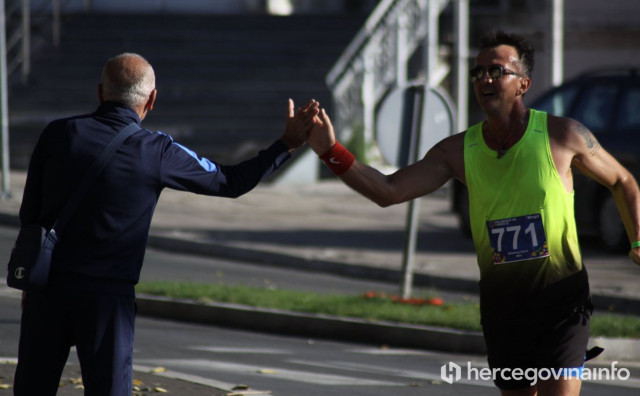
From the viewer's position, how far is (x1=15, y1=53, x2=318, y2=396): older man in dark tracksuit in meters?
4.85

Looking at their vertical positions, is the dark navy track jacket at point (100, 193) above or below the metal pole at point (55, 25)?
below

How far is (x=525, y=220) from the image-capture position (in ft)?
16.4

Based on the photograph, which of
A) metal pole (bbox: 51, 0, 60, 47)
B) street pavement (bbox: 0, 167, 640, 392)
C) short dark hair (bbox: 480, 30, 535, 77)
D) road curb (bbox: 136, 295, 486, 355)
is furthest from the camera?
metal pole (bbox: 51, 0, 60, 47)

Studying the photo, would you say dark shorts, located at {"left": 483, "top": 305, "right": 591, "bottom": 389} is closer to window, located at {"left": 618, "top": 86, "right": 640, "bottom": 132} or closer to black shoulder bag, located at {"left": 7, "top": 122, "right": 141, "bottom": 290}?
black shoulder bag, located at {"left": 7, "top": 122, "right": 141, "bottom": 290}

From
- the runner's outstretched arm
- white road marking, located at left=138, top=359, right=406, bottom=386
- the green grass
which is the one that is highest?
the runner's outstretched arm

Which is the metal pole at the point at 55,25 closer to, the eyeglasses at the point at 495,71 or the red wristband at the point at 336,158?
the red wristband at the point at 336,158

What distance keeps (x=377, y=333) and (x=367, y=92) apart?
1531cm

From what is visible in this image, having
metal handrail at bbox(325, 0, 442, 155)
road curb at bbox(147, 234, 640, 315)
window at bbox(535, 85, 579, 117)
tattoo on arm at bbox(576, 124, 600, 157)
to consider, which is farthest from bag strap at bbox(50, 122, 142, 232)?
metal handrail at bbox(325, 0, 442, 155)

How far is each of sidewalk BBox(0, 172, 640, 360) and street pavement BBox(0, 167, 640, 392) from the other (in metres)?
0.01

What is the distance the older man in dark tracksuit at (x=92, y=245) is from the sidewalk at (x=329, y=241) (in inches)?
201

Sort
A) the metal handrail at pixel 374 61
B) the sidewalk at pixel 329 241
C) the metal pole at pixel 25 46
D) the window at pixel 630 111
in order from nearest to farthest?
1. the sidewalk at pixel 329 241
2. the window at pixel 630 111
3. the metal handrail at pixel 374 61
4. the metal pole at pixel 25 46

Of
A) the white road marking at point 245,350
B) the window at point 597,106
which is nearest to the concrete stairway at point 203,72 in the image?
the window at point 597,106

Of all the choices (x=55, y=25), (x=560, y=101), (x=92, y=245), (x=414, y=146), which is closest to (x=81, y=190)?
(x=92, y=245)

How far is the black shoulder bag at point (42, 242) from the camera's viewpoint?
15.8ft
